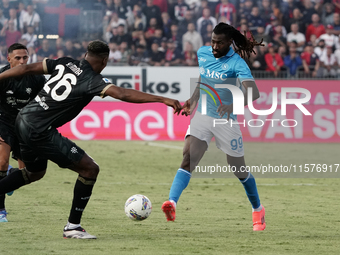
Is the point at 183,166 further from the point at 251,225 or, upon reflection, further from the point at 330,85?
the point at 330,85

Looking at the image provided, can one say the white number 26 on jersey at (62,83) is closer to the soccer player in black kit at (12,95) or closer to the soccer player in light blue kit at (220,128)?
the soccer player in light blue kit at (220,128)

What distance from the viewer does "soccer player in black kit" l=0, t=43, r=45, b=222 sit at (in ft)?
23.0

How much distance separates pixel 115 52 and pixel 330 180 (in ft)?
29.6

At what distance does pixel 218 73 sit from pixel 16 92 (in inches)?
99.1

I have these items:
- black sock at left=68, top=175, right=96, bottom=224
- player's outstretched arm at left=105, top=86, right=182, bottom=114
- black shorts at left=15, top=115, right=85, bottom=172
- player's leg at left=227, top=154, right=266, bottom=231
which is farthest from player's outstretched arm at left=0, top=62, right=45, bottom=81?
player's leg at left=227, top=154, right=266, bottom=231

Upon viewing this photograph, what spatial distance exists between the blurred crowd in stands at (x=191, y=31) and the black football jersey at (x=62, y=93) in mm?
11829

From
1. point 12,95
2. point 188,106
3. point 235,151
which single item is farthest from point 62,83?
point 235,151

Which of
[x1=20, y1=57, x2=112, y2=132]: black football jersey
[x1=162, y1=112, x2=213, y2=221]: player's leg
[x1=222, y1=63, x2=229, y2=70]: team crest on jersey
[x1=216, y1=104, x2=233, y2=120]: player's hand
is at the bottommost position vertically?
[x1=162, y1=112, x2=213, y2=221]: player's leg

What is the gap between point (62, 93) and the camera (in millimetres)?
5504

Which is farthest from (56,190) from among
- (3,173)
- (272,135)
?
(272,135)

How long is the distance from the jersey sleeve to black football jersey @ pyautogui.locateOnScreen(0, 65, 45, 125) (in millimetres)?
1905

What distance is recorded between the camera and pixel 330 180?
36.1ft

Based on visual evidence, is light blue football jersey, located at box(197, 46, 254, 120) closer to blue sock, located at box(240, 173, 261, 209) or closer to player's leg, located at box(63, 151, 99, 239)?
blue sock, located at box(240, 173, 261, 209)

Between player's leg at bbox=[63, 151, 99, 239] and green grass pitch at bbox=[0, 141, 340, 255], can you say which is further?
player's leg at bbox=[63, 151, 99, 239]
